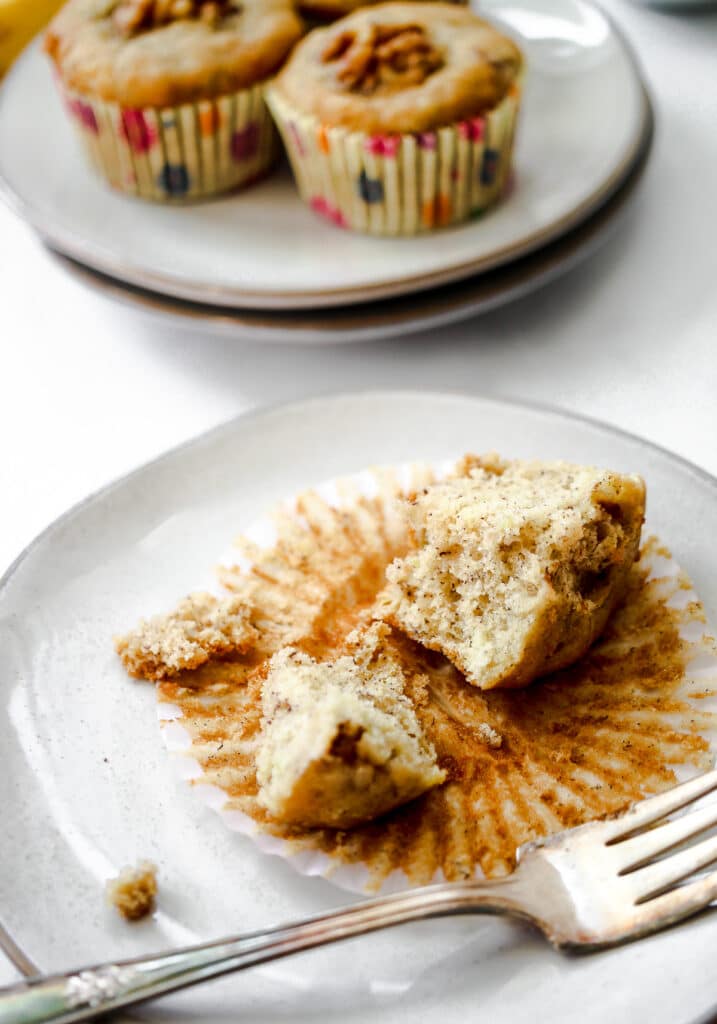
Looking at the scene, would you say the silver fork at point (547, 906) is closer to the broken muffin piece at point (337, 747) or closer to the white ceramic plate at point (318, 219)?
the broken muffin piece at point (337, 747)

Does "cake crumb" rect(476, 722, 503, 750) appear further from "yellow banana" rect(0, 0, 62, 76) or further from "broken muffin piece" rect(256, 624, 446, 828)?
"yellow banana" rect(0, 0, 62, 76)

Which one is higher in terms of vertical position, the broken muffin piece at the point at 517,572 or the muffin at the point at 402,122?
the muffin at the point at 402,122

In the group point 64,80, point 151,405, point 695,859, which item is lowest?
point 695,859

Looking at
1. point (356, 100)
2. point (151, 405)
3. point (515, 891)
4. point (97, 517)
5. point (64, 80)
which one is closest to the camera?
point (515, 891)

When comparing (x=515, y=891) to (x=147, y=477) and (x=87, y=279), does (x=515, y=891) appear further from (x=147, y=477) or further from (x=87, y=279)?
(x=87, y=279)

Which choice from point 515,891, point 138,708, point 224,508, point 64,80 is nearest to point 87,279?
point 64,80

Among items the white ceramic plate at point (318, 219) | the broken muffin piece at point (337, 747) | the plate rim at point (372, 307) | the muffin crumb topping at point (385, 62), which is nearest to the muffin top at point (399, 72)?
the muffin crumb topping at point (385, 62)

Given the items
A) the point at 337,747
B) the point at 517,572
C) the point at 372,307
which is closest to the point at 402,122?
the point at 372,307
